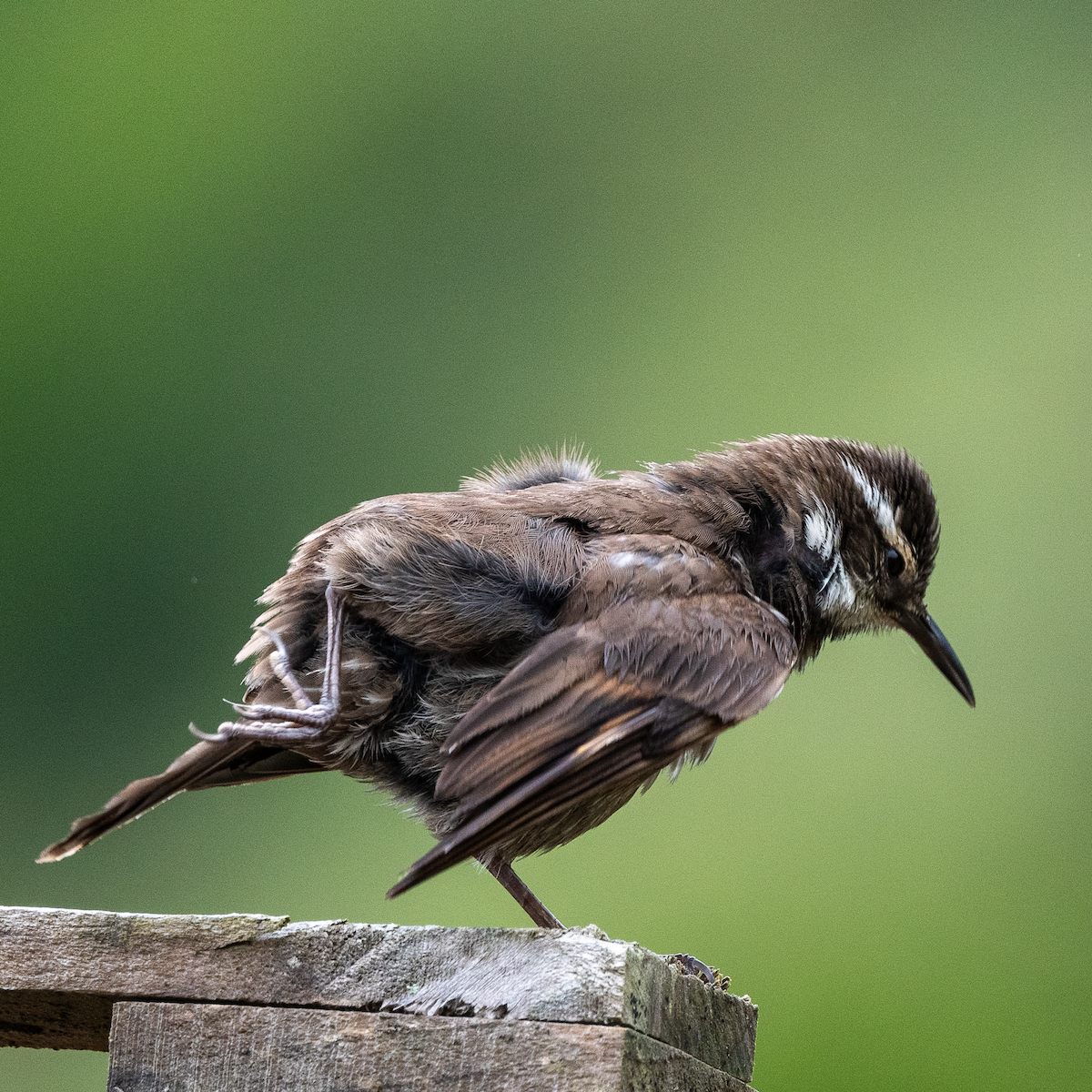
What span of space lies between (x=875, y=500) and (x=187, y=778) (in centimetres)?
145

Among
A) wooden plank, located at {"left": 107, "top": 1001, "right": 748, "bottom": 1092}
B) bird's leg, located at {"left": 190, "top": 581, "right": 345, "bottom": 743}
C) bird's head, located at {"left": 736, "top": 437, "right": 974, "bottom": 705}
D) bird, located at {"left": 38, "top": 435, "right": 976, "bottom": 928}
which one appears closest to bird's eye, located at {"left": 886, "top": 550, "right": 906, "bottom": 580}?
bird's head, located at {"left": 736, "top": 437, "right": 974, "bottom": 705}

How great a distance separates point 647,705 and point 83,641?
373cm

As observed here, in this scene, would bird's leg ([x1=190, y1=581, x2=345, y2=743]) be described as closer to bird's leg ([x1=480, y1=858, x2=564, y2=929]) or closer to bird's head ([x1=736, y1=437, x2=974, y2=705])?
bird's leg ([x1=480, y1=858, x2=564, y2=929])

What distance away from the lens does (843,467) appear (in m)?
3.27

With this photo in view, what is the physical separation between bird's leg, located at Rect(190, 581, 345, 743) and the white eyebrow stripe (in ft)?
3.82

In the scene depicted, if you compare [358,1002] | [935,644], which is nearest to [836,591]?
[935,644]

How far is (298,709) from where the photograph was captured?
8.38 feet

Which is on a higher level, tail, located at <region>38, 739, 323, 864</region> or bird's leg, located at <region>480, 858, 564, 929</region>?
tail, located at <region>38, 739, 323, 864</region>

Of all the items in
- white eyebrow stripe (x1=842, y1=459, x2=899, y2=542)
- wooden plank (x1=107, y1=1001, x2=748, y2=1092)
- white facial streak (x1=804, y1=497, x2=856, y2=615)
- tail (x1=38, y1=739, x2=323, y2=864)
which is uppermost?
white eyebrow stripe (x1=842, y1=459, x2=899, y2=542)

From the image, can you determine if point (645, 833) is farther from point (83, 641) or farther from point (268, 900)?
point (83, 641)

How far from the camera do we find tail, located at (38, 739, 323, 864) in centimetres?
277

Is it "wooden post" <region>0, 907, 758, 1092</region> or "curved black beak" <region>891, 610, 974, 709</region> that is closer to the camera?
"wooden post" <region>0, 907, 758, 1092</region>

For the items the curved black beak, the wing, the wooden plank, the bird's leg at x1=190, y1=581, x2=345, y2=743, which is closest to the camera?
the wooden plank

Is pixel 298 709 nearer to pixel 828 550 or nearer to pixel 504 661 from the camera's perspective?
pixel 504 661
